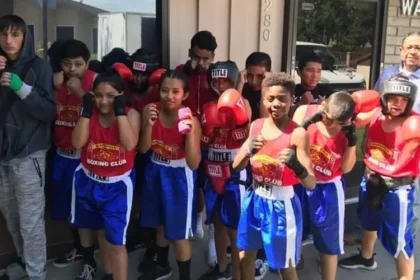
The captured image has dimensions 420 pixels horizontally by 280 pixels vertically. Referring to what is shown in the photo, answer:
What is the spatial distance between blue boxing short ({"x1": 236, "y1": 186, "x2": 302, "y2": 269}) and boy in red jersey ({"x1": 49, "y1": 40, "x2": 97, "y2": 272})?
1267 mm

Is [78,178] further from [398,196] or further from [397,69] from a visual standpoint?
[397,69]

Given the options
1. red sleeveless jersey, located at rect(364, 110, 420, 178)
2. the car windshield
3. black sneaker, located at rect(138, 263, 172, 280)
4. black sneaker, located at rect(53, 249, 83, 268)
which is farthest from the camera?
the car windshield

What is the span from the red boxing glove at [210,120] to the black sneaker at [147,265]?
106 cm

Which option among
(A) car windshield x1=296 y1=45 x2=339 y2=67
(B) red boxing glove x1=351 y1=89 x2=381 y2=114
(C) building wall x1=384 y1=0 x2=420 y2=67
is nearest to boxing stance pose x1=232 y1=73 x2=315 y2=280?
(B) red boxing glove x1=351 y1=89 x2=381 y2=114

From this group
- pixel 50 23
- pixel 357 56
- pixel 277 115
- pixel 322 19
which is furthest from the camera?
pixel 357 56

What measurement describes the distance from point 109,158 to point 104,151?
0.16ft

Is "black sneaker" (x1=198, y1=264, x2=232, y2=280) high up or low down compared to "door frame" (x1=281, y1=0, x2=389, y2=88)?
down

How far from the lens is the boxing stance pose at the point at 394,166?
2.98 m

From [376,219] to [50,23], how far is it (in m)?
2.66

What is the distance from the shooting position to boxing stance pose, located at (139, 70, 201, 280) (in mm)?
2990

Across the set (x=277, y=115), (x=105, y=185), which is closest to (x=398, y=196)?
(x=277, y=115)

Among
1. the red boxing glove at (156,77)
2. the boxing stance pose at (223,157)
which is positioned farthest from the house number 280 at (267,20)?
the red boxing glove at (156,77)

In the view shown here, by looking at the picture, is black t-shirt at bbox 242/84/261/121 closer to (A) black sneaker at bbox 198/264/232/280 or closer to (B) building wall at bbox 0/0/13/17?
(A) black sneaker at bbox 198/264/232/280

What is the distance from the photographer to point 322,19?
495cm
